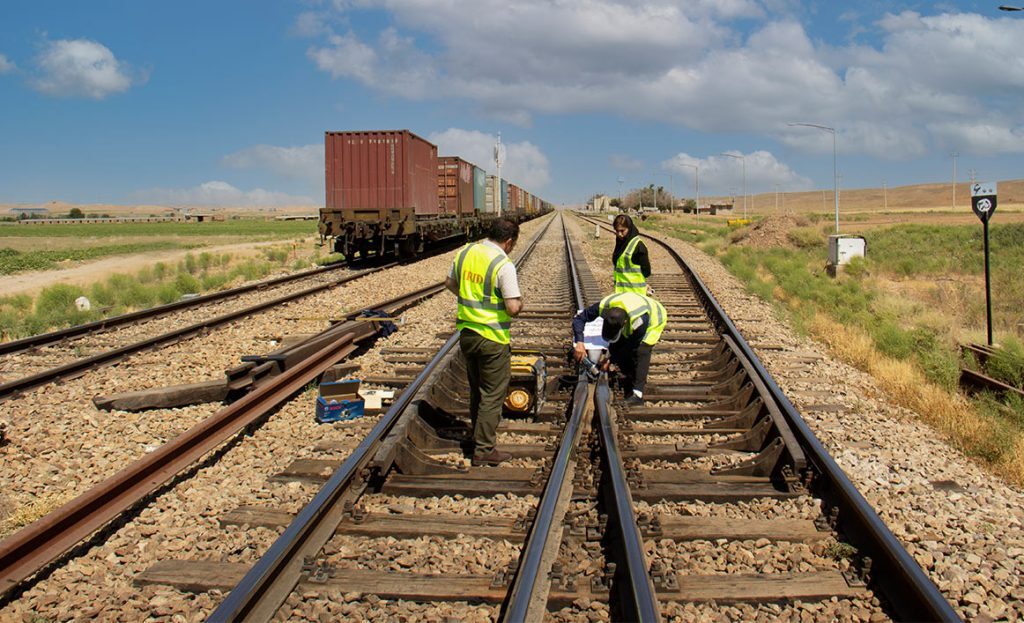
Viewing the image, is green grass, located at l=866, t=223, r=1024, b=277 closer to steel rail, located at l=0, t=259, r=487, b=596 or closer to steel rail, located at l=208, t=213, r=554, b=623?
steel rail, located at l=0, t=259, r=487, b=596

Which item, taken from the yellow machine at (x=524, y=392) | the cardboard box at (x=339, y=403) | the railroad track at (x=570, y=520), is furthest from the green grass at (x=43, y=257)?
the railroad track at (x=570, y=520)

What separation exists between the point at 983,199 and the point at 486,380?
1031 cm

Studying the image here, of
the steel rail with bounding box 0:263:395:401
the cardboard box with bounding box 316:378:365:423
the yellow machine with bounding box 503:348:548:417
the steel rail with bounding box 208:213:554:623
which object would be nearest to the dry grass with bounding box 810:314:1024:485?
the yellow machine with bounding box 503:348:548:417

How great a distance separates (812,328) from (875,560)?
8.57m

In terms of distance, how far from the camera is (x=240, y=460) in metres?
6.02

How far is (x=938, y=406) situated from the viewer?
748 cm

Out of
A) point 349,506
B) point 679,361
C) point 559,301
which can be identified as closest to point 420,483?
point 349,506

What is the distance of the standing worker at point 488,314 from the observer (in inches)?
216

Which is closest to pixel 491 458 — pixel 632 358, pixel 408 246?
pixel 632 358

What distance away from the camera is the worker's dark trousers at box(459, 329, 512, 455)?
18.3ft

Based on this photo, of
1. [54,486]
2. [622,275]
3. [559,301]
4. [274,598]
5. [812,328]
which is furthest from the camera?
[559,301]

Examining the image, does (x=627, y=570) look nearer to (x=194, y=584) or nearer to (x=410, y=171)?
Result: (x=194, y=584)

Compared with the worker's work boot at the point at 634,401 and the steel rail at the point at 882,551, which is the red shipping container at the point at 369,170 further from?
the steel rail at the point at 882,551

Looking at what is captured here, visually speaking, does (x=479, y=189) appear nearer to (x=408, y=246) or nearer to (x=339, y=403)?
(x=408, y=246)
